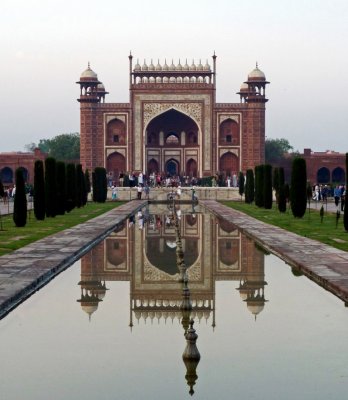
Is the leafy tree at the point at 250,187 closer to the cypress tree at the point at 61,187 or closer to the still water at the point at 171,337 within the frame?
the cypress tree at the point at 61,187

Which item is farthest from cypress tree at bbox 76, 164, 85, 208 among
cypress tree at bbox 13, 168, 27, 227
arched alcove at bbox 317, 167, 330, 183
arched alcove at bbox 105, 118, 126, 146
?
arched alcove at bbox 317, 167, 330, 183

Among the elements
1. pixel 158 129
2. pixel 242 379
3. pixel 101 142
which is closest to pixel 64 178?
pixel 242 379

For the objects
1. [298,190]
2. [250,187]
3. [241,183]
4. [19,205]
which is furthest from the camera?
[241,183]

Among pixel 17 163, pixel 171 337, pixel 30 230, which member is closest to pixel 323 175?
pixel 17 163

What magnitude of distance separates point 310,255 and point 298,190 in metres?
8.15

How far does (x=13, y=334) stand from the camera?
16.5ft

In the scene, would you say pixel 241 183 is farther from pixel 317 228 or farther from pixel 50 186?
pixel 317 228

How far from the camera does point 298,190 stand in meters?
17.2

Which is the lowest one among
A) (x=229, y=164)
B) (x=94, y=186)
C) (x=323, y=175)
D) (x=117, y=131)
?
(x=94, y=186)

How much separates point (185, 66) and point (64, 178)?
20.0 m

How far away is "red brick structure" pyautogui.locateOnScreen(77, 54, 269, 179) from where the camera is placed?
1468 inches

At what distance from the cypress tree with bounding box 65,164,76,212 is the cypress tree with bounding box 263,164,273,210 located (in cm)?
516

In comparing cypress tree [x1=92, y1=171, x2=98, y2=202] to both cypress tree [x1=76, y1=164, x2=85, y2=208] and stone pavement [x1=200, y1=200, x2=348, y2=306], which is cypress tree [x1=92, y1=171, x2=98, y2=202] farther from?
stone pavement [x1=200, y1=200, x2=348, y2=306]

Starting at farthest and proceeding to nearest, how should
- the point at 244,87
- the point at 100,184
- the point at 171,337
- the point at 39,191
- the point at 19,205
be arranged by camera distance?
the point at 244,87 → the point at 100,184 → the point at 39,191 → the point at 19,205 → the point at 171,337
